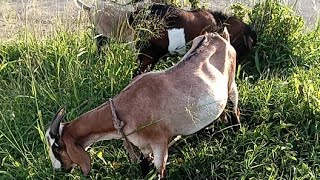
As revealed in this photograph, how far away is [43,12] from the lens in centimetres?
684

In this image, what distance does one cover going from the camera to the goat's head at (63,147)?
11.8ft

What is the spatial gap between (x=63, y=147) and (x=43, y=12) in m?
3.51

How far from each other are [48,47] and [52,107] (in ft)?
2.72

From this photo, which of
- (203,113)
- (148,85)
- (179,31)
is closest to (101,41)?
(179,31)

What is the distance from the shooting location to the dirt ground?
539 cm

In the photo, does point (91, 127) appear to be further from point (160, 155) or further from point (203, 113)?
point (203, 113)

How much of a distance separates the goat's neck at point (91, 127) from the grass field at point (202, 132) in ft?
1.18

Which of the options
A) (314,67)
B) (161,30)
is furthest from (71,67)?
(314,67)

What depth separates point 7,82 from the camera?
4996 mm

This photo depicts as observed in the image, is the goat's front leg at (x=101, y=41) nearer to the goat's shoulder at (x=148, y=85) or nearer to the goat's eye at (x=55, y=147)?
the goat's shoulder at (x=148, y=85)

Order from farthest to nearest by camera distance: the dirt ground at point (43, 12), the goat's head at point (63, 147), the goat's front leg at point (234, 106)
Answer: the dirt ground at point (43, 12), the goat's front leg at point (234, 106), the goat's head at point (63, 147)

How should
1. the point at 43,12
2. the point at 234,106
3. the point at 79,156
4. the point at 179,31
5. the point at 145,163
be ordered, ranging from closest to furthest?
1. the point at 79,156
2. the point at 145,163
3. the point at 234,106
4. the point at 179,31
5. the point at 43,12

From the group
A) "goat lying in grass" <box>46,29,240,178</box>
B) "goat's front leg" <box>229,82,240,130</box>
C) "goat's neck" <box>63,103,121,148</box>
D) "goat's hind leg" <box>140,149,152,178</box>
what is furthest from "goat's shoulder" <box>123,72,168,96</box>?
"goat's front leg" <box>229,82,240,130</box>

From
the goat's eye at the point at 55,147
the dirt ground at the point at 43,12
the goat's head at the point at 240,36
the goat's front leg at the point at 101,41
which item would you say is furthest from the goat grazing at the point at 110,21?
the goat's eye at the point at 55,147
